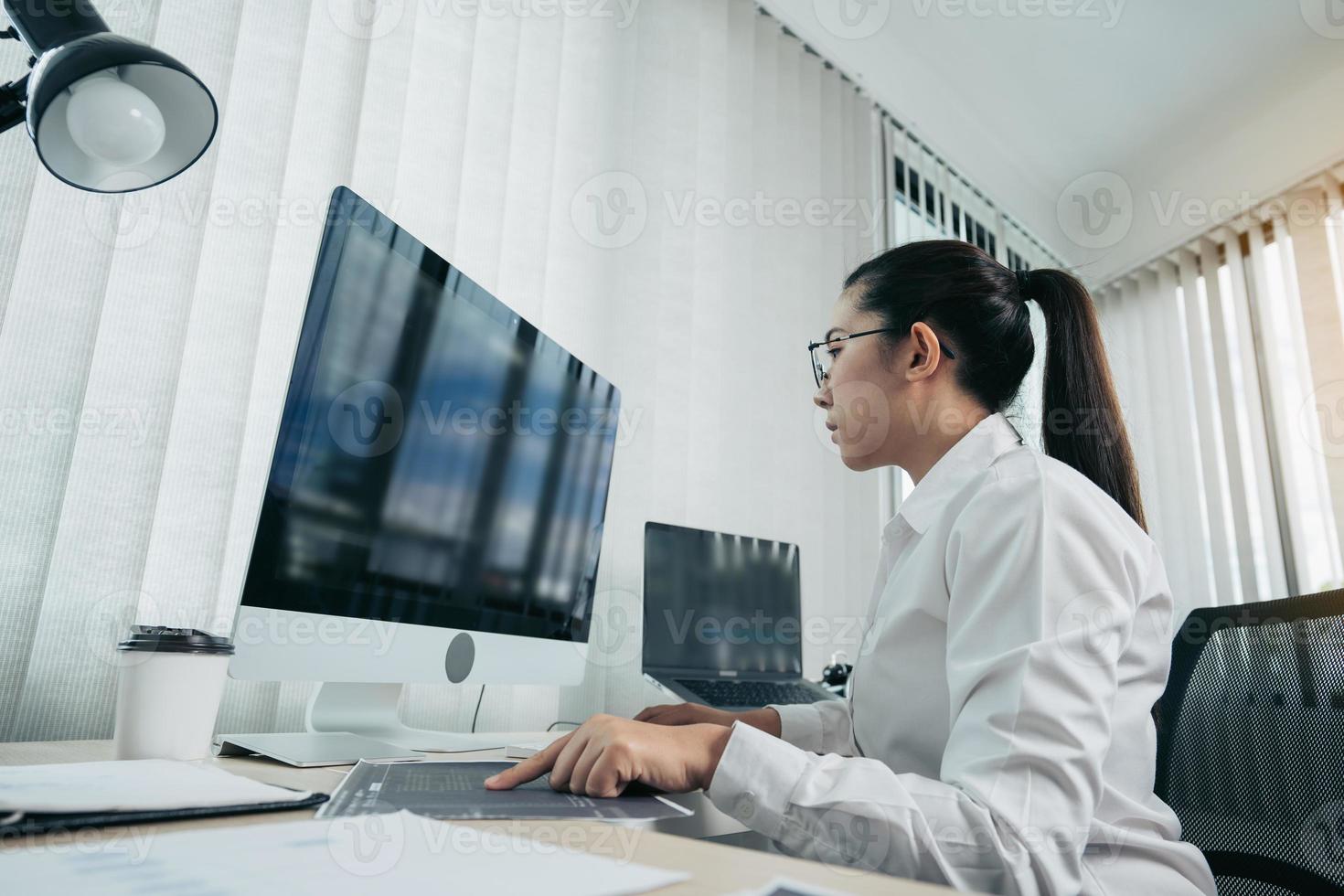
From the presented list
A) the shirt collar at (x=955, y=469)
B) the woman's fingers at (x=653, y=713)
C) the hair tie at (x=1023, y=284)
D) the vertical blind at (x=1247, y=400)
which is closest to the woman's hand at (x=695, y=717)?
the woman's fingers at (x=653, y=713)

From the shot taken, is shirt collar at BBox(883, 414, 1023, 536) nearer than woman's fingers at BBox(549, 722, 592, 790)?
No

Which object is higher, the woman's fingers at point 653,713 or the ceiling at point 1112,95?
the ceiling at point 1112,95

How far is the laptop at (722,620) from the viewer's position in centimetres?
154

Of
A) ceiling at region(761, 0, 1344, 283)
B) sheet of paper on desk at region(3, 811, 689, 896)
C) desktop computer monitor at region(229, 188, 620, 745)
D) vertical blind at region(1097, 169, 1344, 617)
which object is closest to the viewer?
sheet of paper on desk at region(3, 811, 689, 896)

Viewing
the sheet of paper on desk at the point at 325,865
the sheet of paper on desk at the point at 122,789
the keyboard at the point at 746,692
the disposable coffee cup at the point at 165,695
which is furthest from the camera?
the keyboard at the point at 746,692

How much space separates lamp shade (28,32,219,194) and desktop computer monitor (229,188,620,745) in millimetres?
164

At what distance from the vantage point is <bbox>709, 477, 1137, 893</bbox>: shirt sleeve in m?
0.57

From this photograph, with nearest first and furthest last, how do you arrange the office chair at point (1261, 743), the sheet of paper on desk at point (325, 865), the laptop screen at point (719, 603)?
the sheet of paper on desk at point (325, 865), the office chair at point (1261, 743), the laptop screen at point (719, 603)

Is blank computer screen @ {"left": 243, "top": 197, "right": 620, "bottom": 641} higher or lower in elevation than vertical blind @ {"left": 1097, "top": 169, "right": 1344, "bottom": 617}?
lower

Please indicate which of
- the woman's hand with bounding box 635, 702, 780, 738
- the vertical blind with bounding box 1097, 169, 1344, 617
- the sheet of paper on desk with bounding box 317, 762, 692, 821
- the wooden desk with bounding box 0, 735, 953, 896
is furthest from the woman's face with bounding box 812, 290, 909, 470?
the vertical blind with bounding box 1097, 169, 1344, 617

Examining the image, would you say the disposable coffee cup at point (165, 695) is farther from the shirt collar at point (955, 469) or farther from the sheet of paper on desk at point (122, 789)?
the shirt collar at point (955, 469)

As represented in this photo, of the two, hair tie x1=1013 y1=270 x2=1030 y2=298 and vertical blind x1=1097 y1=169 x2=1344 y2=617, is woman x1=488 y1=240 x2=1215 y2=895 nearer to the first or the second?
hair tie x1=1013 y1=270 x2=1030 y2=298

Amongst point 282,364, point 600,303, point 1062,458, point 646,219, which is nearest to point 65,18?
point 282,364

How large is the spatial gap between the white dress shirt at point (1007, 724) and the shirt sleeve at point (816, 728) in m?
0.20
